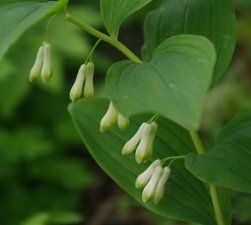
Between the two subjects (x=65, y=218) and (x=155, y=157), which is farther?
(x=65, y=218)

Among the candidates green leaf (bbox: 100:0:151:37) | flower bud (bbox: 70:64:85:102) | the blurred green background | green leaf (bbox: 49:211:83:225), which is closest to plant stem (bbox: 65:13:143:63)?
green leaf (bbox: 100:0:151:37)

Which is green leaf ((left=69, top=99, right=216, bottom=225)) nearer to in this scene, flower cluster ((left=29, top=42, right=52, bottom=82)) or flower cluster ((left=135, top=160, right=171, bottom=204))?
flower cluster ((left=135, top=160, right=171, bottom=204))

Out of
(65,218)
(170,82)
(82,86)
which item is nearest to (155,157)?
(82,86)

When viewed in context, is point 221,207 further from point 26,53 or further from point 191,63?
point 26,53

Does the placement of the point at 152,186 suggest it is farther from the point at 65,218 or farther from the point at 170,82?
the point at 65,218

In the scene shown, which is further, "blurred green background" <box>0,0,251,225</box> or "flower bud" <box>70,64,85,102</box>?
"blurred green background" <box>0,0,251,225</box>
